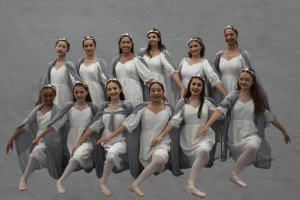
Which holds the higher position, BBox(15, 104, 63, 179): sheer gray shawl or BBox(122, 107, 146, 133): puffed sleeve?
BBox(122, 107, 146, 133): puffed sleeve

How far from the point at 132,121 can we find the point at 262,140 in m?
1.65

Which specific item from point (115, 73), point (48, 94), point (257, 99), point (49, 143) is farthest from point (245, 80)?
point (49, 143)

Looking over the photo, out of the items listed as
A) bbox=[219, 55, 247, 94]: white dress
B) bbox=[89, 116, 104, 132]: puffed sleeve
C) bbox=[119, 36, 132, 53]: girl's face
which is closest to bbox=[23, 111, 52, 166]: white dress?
bbox=[89, 116, 104, 132]: puffed sleeve

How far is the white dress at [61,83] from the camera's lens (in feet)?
25.6

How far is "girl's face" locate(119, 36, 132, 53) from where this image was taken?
25.0 feet

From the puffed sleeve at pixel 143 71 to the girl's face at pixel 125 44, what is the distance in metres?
0.22

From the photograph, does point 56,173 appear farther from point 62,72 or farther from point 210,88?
point 210,88

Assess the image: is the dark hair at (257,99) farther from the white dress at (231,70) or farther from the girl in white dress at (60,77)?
the girl in white dress at (60,77)

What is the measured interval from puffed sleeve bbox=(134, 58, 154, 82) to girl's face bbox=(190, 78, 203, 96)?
0.88 m

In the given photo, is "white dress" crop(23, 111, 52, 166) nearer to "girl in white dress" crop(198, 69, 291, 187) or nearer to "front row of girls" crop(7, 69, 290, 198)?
"front row of girls" crop(7, 69, 290, 198)

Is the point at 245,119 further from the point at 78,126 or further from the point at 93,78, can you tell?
the point at 93,78

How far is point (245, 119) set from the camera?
7012 mm

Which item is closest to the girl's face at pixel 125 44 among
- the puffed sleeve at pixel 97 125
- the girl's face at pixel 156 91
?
the girl's face at pixel 156 91

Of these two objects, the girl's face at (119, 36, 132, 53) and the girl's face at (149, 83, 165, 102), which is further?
the girl's face at (119, 36, 132, 53)
